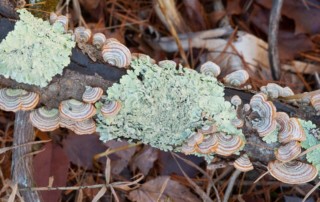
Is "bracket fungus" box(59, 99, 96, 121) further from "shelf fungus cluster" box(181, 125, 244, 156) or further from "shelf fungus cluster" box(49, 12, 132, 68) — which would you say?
"shelf fungus cluster" box(181, 125, 244, 156)

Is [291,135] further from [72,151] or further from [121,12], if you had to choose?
[121,12]

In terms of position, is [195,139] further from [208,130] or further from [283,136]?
[283,136]

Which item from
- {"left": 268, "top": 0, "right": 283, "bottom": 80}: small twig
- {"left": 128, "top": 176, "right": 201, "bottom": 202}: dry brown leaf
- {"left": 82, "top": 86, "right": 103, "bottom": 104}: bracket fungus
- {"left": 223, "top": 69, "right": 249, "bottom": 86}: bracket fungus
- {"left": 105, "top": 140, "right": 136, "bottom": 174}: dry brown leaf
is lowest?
{"left": 128, "top": 176, "right": 201, "bottom": 202}: dry brown leaf

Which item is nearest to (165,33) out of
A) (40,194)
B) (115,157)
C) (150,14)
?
(150,14)

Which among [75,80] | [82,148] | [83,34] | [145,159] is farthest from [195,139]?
[82,148]

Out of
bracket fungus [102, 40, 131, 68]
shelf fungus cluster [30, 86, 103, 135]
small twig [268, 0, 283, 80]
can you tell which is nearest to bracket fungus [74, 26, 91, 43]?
bracket fungus [102, 40, 131, 68]

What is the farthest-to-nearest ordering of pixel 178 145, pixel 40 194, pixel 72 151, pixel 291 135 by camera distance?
pixel 72 151
pixel 40 194
pixel 178 145
pixel 291 135
